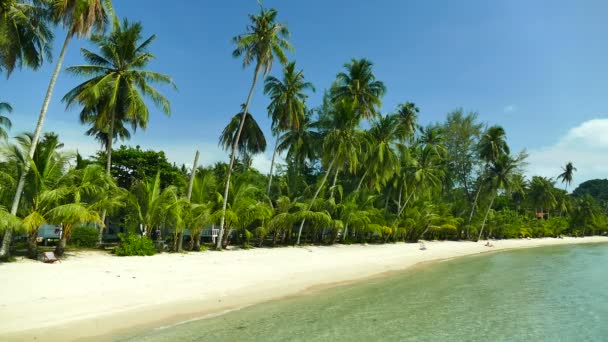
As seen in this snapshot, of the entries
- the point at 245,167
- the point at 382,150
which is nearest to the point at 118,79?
the point at 245,167

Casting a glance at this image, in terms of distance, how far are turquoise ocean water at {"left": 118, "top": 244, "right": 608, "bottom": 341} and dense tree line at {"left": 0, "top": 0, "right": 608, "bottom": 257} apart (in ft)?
23.2

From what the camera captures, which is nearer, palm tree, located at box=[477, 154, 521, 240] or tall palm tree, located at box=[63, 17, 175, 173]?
tall palm tree, located at box=[63, 17, 175, 173]

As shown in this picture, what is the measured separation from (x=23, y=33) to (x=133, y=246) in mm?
8825

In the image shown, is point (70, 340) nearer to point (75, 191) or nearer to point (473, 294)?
point (75, 191)

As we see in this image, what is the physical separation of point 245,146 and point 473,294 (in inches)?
621

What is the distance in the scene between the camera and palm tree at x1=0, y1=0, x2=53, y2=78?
12.9m

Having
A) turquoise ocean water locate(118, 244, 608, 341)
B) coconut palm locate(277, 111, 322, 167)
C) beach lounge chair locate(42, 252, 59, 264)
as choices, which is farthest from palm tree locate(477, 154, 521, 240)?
beach lounge chair locate(42, 252, 59, 264)

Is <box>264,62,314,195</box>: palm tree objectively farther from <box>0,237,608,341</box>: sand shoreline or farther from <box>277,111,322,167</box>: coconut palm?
<box>0,237,608,341</box>: sand shoreline

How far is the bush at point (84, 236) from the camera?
1581 centimetres

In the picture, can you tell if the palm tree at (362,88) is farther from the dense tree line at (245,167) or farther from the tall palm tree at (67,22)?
the tall palm tree at (67,22)

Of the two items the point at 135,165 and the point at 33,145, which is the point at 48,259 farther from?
the point at 135,165

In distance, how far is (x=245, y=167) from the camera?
30.0 metres

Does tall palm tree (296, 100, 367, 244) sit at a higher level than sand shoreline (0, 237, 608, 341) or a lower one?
higher

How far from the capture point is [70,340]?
662cm
